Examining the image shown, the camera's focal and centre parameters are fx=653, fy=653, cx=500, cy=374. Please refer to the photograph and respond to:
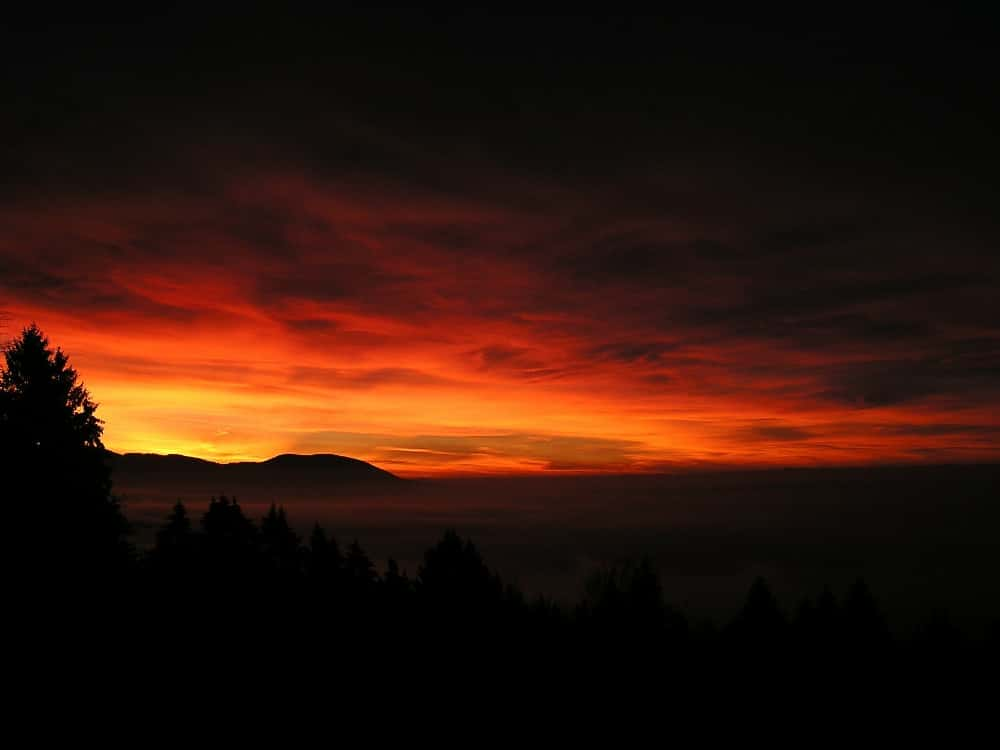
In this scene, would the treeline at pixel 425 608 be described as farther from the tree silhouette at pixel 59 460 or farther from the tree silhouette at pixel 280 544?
the tree silhouette at pixel 59 460

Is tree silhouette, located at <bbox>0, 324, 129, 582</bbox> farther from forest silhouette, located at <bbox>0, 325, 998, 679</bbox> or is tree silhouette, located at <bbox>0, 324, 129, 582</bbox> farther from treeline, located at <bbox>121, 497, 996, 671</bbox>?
treeline, located at <bbox>121, 497, 996, 671</bbox>

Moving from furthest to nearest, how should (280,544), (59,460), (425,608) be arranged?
(280,544) → (425,608) → (59,460)

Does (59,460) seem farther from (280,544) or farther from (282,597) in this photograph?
(280,544)

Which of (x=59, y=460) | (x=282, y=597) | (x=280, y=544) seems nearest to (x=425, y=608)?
(x=282, y=597)

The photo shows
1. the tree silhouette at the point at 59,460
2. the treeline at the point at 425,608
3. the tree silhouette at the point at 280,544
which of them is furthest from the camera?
the tree silhouette at the point at 280,544

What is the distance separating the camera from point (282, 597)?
3362cm

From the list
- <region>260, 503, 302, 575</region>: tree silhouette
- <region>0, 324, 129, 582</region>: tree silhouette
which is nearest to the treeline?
<region>260, 503, 302, 575</region>: tree silhouette

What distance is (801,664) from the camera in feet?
125

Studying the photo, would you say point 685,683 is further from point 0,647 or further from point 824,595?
point 0,647

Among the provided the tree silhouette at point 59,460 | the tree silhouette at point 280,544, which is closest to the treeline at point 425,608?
the tree silhouette at point 280,544

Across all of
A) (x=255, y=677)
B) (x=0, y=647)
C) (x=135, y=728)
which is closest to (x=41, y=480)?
(x=0, y=647)

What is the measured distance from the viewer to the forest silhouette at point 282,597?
775 inches

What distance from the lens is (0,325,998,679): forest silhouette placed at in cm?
1969

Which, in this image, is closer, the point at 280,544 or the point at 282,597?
the point at 282,597
